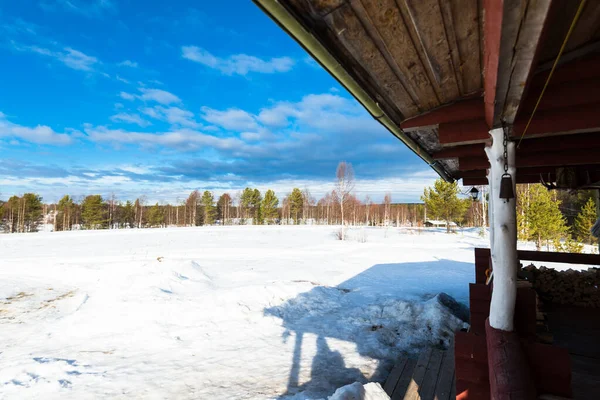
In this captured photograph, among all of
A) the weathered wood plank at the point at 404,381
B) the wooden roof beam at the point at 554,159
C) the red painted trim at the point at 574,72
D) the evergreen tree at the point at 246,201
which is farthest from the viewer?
the evergreen tree at the point at 246,201

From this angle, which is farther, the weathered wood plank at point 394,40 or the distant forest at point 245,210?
the distant forest at point 245,210

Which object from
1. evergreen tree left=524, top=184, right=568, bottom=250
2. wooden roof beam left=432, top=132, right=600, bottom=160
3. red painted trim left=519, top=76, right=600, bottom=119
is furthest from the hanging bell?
evergreen tree left=524, top=184, right=568, bottom=250

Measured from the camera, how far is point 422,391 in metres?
3.38

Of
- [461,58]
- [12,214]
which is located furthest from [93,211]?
[461,58]

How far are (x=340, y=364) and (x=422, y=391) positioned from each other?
1324 millimetres

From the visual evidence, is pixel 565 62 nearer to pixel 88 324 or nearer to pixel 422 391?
pixel 422 391

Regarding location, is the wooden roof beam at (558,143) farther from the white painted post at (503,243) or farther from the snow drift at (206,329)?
the snow drift at (206,329)

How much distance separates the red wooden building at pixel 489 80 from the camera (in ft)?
3.85

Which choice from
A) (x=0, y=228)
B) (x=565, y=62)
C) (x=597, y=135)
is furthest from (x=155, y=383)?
(x=0, y=228)

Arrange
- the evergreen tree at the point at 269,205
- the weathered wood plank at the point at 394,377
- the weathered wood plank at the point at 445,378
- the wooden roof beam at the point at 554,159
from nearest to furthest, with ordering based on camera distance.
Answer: the wooden roof beam at the point at 554,159, the weathered wood plank at the point at 445,378, the weathered wood plank at the point at 394,377, the evergreen tree at the point at 269,205

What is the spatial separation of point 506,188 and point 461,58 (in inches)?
36.4

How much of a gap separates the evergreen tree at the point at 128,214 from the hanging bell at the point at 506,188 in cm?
5379

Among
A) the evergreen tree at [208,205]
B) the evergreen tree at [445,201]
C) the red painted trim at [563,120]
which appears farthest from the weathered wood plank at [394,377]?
the evergreen tree at [208,205]

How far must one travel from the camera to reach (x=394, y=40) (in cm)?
139
